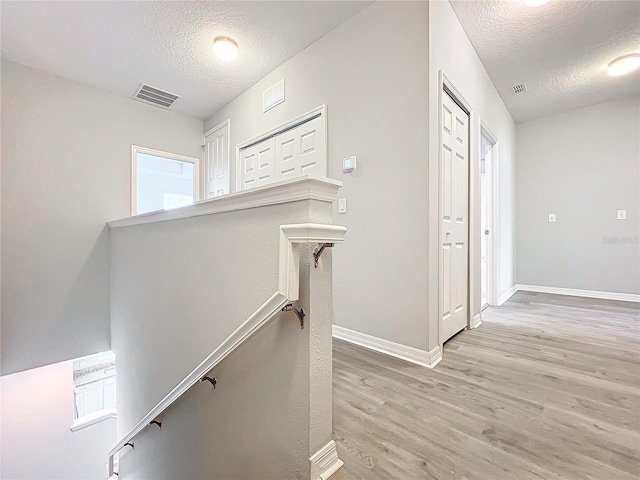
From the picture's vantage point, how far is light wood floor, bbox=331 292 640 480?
3.28 feet

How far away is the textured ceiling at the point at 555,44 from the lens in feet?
7.07

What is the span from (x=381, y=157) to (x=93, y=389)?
5.73 metres

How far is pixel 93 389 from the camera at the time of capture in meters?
4.38

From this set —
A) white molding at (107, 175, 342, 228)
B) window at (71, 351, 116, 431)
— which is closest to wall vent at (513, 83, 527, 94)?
white molding at (107, 175, 342, 228)

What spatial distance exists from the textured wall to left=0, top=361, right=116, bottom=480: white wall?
237cm

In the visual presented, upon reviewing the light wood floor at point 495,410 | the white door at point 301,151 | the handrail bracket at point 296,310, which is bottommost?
the light wood floor at point 495,410

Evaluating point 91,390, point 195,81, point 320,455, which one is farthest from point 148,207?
point 320,455

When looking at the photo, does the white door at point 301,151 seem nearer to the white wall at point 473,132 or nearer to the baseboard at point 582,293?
the white wall at point 473,132

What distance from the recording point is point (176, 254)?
1703 mm

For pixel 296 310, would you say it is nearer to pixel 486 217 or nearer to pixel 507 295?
pixel 486 217

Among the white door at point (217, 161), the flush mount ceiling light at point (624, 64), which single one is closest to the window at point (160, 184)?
the white door at point (217, 161)

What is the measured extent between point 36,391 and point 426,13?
5.89 m

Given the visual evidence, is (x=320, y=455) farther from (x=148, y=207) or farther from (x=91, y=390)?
(x=148, y=207)

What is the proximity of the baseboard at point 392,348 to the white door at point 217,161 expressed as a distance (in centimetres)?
255
